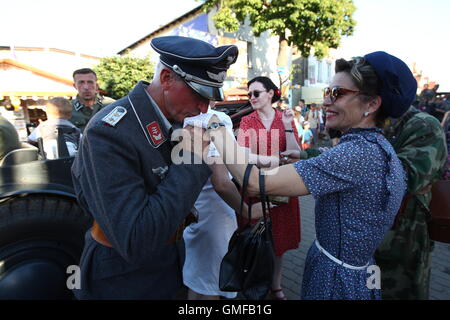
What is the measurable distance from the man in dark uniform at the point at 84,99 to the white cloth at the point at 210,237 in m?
2.65

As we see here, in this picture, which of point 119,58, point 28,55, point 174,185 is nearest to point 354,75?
point 174,185

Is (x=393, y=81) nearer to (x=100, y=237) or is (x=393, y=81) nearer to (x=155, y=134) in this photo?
(x=155, y=134)

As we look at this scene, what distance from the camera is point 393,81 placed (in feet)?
4.11

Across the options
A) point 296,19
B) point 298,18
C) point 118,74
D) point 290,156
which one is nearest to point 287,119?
point 290,156

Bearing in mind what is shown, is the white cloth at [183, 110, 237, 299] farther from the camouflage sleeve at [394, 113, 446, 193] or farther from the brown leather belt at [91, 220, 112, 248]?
the camouflage sleeve at [394, 113, 446, 193]

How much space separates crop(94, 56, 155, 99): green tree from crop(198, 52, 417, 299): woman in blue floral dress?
13814 millimetres

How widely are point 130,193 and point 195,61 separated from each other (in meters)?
0.66

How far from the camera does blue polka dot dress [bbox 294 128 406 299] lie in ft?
3.88

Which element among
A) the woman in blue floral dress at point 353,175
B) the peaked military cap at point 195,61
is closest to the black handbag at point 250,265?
the woman in blue floral dress at point 353,175

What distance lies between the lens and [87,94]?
376 centimetres

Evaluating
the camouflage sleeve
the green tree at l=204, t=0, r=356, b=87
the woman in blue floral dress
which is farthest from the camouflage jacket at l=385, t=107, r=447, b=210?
the green tree at l=204, t=0, r=356, b=87

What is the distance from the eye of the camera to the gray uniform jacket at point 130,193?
3.34 ft
